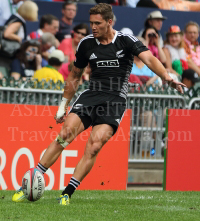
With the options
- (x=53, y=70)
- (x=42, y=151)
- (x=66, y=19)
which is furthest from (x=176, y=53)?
(x=42, y=151)

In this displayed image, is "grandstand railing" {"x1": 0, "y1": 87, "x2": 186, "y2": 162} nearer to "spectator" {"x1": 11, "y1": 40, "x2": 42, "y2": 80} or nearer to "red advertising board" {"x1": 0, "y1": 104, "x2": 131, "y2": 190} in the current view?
"red advertising board" {"x1": 0, "y1": 104, "x2": 131, "y2": 190}

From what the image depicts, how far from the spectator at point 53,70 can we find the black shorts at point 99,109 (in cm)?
334

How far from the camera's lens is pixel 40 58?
38.5 ft

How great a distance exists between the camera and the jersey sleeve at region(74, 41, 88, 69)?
6.89 m

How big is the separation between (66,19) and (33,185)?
7.25m

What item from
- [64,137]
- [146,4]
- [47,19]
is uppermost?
[146,4]

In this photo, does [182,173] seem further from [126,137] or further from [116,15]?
[116,15]

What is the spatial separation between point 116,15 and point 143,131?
158 inches

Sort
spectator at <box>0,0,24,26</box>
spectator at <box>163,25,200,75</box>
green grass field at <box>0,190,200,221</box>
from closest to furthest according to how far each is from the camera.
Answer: green grass field at <box>0,190,200,221</box>
spectator at <box>0,0,24,26</box>
spectator at <box>163,25,200,75</box>

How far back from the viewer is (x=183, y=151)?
30.7 ft

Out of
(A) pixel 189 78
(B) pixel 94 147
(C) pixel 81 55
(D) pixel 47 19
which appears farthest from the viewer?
(D) pixel 47 19

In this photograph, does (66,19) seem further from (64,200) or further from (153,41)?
(64,200)

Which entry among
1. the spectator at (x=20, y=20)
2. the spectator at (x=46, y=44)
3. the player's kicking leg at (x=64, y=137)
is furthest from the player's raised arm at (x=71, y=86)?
the spectator at (x=46, y=44)

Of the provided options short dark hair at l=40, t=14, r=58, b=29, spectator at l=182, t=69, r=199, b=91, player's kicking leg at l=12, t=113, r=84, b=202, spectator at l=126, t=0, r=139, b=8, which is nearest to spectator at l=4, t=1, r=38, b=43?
short dark hair at l=40, t=14, r=58, b=29
